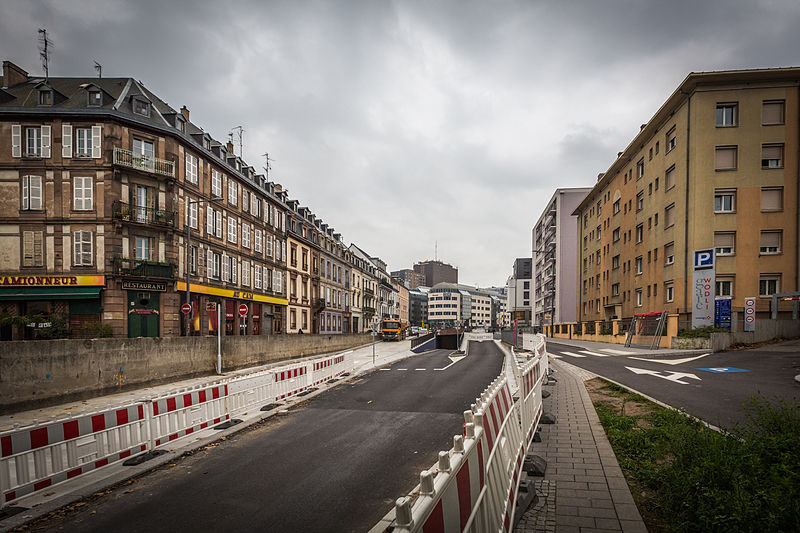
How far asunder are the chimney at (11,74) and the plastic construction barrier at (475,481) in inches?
1462

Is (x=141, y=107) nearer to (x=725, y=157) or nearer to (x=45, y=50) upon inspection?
(x=45, y=50)

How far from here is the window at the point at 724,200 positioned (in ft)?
92.0

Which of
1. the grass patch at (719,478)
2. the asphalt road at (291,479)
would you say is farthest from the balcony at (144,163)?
the grass patch at (719,478)

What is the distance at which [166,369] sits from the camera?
17172 mm

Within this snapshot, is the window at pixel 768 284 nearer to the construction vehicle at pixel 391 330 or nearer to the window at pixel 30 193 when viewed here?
the construction vehicle at pixel 391 330

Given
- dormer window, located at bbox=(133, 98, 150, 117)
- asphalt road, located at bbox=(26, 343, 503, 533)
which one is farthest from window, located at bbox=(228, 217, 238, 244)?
asphalt road, located at bbox=(26, 343, 503, 533)

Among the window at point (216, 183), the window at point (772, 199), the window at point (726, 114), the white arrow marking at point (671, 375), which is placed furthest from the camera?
the window at point (216, 183)

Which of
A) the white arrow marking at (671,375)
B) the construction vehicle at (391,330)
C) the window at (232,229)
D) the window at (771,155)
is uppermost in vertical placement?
the window at (771,155)

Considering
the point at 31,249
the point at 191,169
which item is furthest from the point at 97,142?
the point at 31,249

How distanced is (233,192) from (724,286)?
117ft

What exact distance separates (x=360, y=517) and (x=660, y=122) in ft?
127

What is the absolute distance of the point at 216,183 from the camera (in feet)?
107

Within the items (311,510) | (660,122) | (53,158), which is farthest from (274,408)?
(660,122)

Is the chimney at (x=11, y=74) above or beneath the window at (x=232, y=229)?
Answer: above
